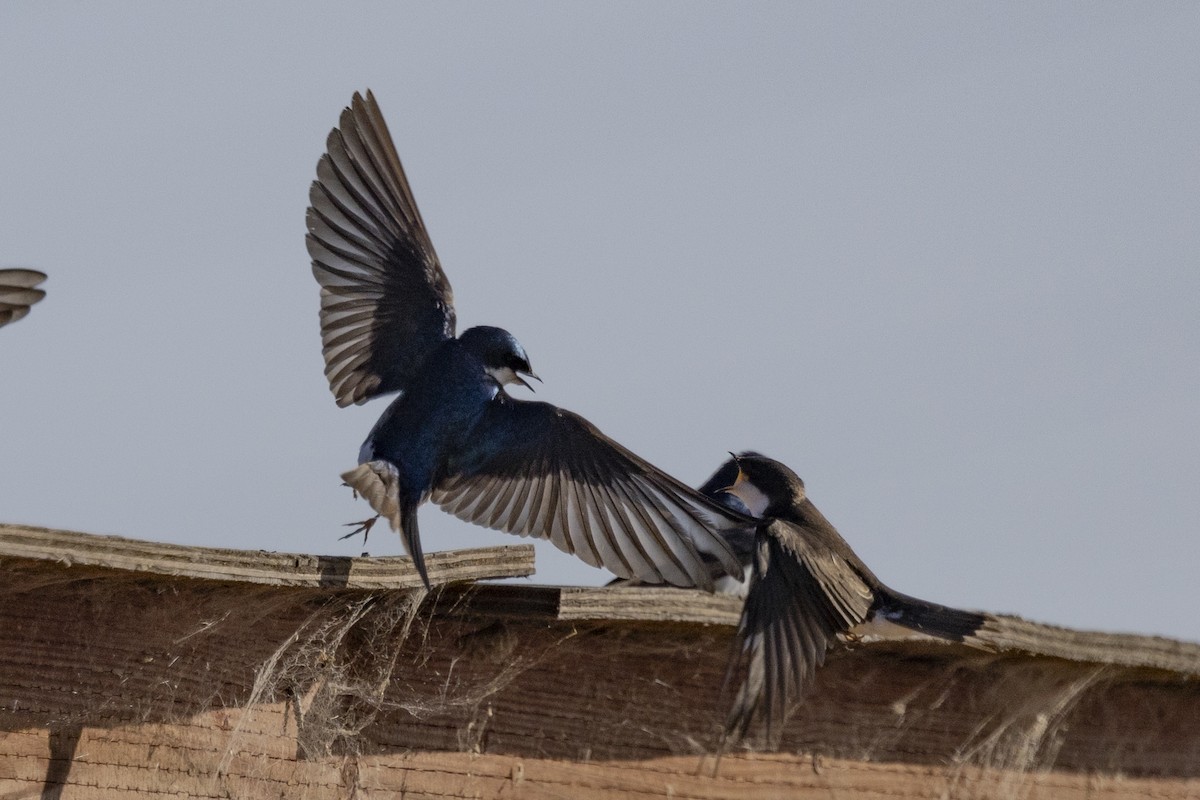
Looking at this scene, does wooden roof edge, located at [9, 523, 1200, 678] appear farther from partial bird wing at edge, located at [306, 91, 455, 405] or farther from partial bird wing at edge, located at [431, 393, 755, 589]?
partial bird wing at edge, located at [306, 91, 455, 405]

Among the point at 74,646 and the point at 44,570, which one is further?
the point at 74,646

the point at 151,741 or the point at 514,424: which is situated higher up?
the point at 514,424

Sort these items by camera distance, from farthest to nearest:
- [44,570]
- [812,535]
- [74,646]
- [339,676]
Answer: [812,535] < [339,676] < [74,646] < [44,570]

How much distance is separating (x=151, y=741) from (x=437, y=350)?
113 centimetres

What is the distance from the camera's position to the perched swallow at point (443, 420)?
3.04m

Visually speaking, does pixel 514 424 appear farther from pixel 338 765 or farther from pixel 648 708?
pixel 338 765

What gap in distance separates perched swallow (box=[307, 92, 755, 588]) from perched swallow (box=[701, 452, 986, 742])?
0.08 m

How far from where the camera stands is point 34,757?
7.82 ft

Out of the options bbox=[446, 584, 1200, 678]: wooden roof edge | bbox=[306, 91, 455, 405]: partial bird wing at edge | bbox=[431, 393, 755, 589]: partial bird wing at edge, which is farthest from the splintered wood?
bbox=[306, 91, 455, 405]: partial bird wing at edge

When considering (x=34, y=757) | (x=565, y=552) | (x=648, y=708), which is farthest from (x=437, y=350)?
(x=34, y=757)

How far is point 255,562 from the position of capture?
237 centimetres

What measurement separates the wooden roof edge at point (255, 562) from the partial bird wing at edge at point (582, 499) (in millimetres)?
405

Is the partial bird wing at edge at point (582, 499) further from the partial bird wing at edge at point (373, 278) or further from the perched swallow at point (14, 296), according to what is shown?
the perched swallow at point (14, 296)

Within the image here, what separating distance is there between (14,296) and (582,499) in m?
1.08
